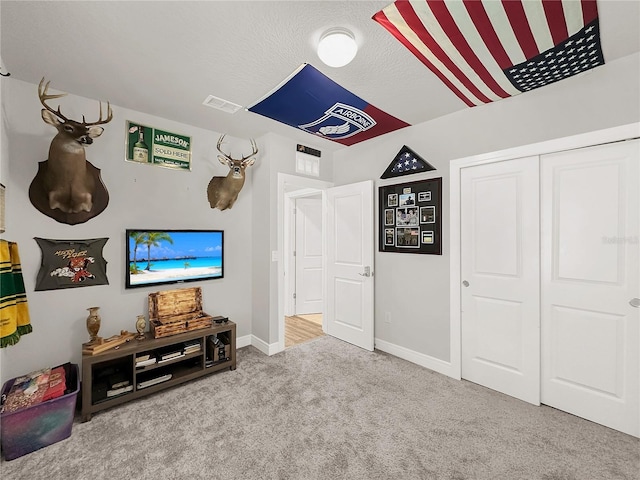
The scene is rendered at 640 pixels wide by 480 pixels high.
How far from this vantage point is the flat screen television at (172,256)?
271cm

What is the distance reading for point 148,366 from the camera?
242 centimetres

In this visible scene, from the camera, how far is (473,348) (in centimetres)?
268

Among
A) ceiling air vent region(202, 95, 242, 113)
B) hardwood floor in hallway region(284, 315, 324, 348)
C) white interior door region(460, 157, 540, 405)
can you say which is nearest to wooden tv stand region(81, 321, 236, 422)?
hardwood floor in hallway region(284, 315, 324, 348)

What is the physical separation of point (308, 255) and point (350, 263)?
1457mm

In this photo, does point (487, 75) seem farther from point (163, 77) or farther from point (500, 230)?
point (163, 77)

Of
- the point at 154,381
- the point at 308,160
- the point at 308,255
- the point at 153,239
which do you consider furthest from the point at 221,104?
the point at 308,255

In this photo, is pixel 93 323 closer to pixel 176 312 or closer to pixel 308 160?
pixel 176 312

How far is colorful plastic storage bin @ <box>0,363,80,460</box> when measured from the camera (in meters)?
1.74

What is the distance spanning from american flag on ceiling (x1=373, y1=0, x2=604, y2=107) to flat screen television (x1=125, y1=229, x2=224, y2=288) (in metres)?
2.59

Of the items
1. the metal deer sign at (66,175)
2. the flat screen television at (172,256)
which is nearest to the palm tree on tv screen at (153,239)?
the flat screen television at (172,256)

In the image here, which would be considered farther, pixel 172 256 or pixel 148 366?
pixel 172 256

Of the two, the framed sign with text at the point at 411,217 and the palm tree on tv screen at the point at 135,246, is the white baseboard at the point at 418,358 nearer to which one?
the framed sign with text at the point at 411,217

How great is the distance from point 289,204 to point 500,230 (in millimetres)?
3366

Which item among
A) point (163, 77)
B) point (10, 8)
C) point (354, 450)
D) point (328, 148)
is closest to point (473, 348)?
point (354, 450)
